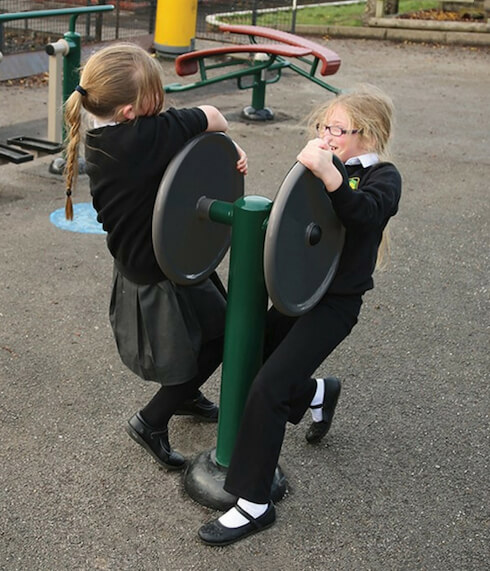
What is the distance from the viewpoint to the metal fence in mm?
9938

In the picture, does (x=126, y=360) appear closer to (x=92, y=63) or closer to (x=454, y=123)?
(x=92, y=63)

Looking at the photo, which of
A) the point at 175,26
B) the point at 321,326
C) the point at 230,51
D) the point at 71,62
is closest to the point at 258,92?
the point at 230,51

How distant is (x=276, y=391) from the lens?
8.98ft

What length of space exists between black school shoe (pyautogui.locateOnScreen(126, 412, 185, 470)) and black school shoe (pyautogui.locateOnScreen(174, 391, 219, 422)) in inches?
12.1

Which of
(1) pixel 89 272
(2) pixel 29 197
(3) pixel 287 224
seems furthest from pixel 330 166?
(2) pixel 29 197

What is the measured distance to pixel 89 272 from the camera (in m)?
4.92

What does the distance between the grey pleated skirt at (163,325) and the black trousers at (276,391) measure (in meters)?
0.30

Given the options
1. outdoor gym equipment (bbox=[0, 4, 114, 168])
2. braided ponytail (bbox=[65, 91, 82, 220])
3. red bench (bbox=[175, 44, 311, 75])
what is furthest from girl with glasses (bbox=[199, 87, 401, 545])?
red bench (bbox=[175, 44, 311, 75])

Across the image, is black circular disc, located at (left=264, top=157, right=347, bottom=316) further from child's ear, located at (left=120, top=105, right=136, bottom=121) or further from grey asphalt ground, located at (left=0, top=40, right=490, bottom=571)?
grey asphalt ground, located at (left=0, top=40, right=490, bottom=571)

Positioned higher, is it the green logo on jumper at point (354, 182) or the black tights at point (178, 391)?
the green logo on jumper at point (354, 182)

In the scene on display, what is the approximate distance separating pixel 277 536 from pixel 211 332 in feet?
2.35

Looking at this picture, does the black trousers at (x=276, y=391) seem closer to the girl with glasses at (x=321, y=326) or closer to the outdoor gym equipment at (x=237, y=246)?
the girl with glasses at (x=321, y=326)

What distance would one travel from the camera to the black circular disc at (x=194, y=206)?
105 inches

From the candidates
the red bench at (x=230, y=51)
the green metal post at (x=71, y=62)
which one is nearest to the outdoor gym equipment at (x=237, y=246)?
the green metal post at (x=71, y=62)
